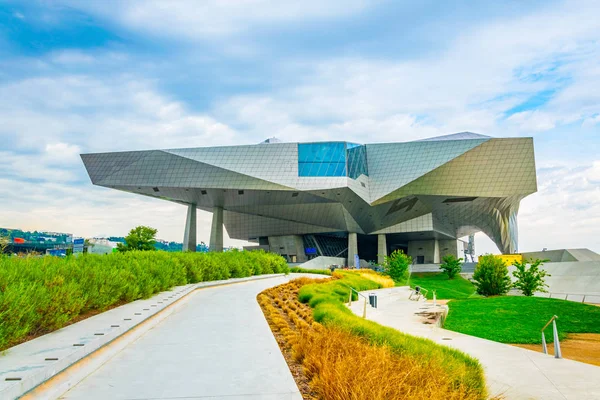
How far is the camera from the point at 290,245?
6700 centimetres

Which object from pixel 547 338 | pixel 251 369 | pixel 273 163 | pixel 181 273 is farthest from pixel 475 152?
pixel 251 369

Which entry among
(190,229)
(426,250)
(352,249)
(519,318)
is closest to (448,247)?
(426,250)

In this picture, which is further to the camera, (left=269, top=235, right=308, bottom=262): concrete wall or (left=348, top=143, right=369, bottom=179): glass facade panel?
(left=269, top=235, right=308, bottom=262): concrete wall

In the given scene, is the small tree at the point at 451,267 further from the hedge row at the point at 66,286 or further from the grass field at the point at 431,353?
the grass field at the point at 431,353

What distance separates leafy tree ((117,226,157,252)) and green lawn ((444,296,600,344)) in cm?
→ 3632

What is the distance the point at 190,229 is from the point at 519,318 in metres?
45.0

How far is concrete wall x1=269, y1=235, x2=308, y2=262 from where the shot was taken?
66.7 meters

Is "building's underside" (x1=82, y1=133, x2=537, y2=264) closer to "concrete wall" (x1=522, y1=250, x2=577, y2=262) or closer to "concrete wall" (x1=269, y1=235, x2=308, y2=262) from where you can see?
"concrete wall" (x1=269, y1=235, x2=308, y2=262)

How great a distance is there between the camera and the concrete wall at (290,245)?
66688mm

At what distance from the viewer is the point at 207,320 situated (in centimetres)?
945

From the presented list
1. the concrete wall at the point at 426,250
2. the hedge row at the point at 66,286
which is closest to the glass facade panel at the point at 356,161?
the concrete wall at the point at 426,250

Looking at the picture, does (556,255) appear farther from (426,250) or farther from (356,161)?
(426,250)

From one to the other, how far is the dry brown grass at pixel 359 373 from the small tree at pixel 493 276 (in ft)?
75.3

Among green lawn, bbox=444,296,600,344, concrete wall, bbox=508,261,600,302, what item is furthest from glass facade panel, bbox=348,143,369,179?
green lawn, bbox=444,296,600,344
